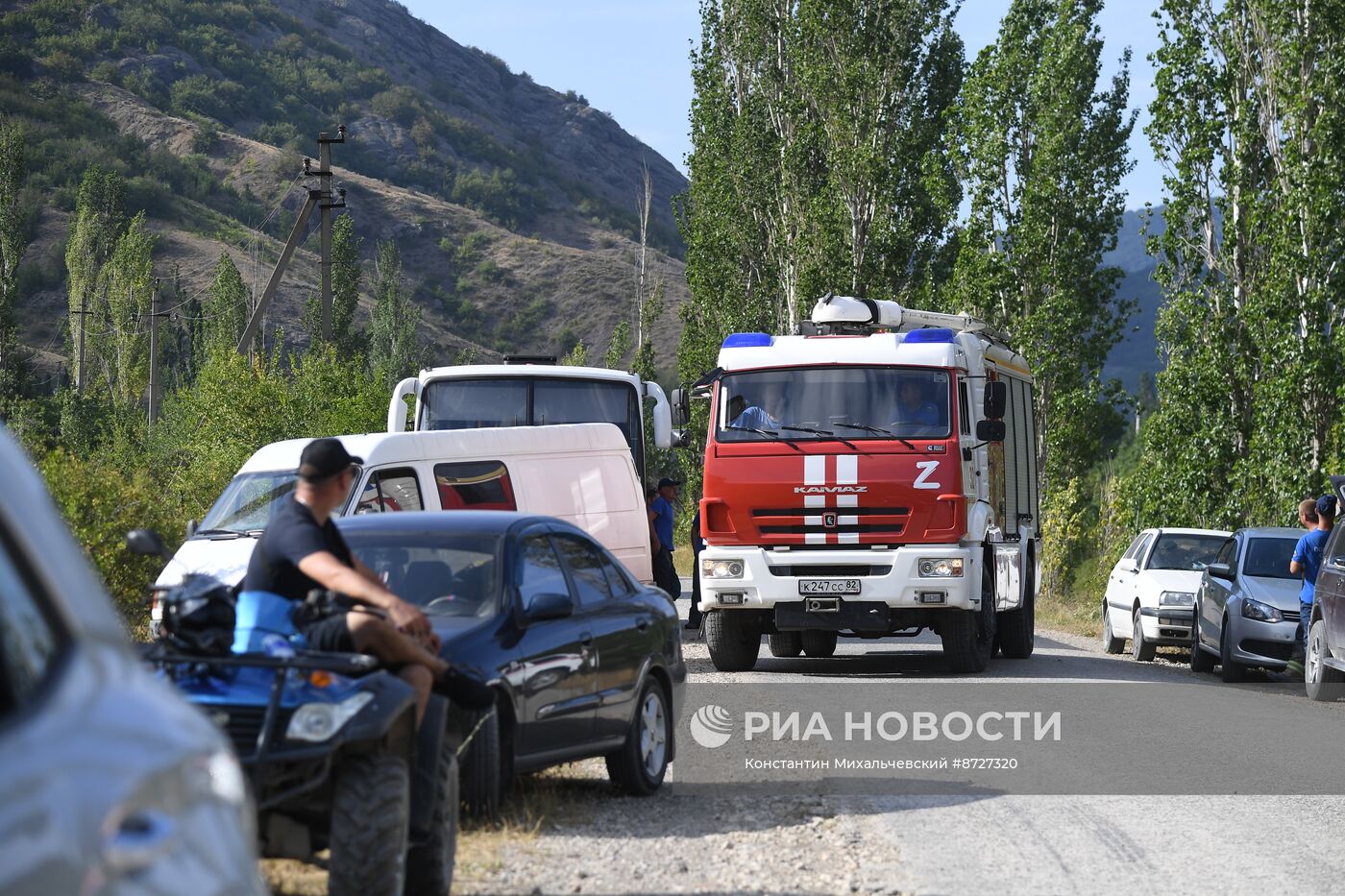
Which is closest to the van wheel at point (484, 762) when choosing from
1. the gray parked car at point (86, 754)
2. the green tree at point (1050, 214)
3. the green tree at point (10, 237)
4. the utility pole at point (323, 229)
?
the gray parked car at point (86, 754)

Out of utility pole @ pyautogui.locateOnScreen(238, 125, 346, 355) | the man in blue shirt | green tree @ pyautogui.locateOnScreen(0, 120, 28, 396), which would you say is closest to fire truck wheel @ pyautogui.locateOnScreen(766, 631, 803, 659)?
the man in blue shirt

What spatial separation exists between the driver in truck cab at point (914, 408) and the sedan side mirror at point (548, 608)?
8.73 meters

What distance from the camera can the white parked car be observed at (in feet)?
68.5

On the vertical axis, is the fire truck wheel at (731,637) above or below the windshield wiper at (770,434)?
below

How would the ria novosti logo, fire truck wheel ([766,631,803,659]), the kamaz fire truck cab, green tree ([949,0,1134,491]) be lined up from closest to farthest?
the ria novosti logo < the kamaz fire truck cab < fire truck wheel ([766,631,803,659]) < green tree ([949,0,1134,491])

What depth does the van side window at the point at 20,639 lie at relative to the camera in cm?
258

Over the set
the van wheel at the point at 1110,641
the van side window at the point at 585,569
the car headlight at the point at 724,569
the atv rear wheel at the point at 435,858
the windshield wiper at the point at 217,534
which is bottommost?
the van wheel at the point at 1110,641

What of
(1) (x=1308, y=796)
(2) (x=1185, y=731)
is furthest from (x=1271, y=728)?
(1) (x=1308, y=796)

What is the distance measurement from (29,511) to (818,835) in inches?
250

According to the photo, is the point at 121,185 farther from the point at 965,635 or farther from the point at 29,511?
the point at 29,511

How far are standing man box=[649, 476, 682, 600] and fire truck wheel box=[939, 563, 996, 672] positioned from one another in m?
4.61

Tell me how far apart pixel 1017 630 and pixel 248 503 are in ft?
27.9

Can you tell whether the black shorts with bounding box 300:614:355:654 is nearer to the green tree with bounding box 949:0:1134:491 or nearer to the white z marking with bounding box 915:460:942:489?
the white z marking with bounding box 915:460:942:489

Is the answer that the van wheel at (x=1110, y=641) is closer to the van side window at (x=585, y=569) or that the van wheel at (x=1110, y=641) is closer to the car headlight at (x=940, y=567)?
the car headlight at (x=940, y=567)
